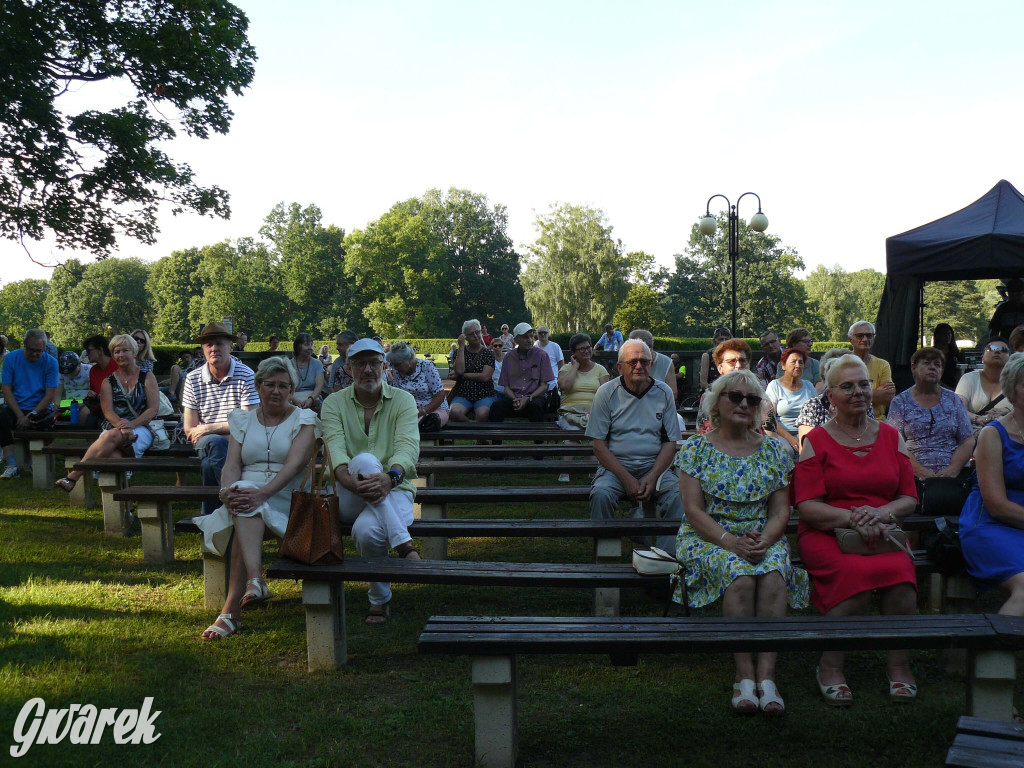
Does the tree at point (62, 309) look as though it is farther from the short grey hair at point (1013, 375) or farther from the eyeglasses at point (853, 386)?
the short grey hair at point (1013, 375)

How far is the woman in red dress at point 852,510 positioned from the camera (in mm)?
3787

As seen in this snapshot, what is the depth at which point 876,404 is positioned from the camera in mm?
7230

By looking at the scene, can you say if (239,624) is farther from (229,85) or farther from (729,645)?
(229,85)

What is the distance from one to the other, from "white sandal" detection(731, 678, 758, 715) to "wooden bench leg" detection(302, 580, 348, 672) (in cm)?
191

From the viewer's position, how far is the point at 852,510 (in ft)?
12.8

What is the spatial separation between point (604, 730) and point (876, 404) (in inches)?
187

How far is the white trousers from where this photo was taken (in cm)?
487

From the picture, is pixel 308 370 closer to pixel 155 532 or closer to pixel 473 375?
pixel 473 375

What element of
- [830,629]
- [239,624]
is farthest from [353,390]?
[830,629]

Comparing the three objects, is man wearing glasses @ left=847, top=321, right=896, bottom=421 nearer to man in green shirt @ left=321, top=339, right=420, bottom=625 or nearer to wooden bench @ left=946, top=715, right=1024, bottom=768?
man in green shirt @ left=321, top=339, right=420, bottom=625

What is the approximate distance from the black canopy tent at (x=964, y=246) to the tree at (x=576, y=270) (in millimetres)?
48941

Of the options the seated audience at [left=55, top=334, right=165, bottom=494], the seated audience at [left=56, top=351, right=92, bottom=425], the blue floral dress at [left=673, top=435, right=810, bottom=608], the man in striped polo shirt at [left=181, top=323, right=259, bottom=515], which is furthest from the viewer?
the seated audience at [left=56, top=351, right=92, bottom=425]

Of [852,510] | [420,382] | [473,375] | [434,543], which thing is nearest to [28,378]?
[420,382]

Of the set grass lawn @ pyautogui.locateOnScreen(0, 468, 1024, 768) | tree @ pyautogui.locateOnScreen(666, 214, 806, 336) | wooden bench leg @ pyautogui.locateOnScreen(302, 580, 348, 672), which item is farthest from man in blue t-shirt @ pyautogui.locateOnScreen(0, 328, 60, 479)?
tree @ pyautogui.locateOnScreen(666, 214, 806, 336)
